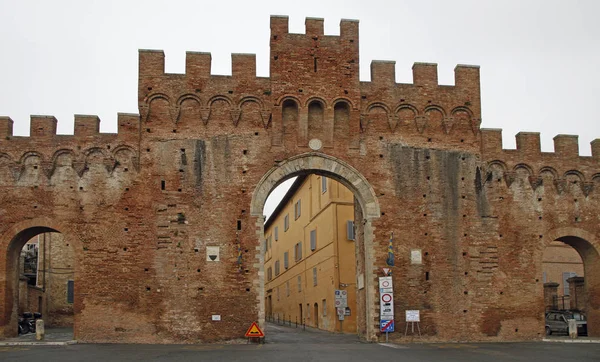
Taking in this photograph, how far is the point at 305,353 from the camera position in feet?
57.7

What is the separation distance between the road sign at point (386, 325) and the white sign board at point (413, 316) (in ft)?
1.84

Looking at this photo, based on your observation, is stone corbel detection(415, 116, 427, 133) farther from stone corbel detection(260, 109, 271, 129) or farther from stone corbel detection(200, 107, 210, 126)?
stone corbel detection(200, 107, 210, 126)

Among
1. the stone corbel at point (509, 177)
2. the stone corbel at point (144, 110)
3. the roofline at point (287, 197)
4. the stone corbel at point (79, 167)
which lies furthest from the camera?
the roofline at point (287, 197)

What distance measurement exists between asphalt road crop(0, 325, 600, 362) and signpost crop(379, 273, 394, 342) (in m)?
1.45

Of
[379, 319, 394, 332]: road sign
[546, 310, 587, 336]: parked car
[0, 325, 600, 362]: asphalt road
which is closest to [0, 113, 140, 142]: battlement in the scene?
[0, 325, 600, 362]: asphalt road

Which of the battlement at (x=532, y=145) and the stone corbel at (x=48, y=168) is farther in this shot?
the battlement at (x=532, y=145)

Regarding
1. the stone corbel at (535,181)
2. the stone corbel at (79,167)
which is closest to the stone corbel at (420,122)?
the stone corbel at (535,181)

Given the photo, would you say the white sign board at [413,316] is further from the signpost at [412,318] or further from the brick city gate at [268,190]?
the brick city gate at [268,190]

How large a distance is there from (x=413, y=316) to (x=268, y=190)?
6.43m

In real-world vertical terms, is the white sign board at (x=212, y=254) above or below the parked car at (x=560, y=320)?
above

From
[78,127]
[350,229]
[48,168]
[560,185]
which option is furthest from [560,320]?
[48,168]

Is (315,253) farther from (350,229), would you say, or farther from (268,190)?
(268,190)

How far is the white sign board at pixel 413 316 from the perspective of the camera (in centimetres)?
2253

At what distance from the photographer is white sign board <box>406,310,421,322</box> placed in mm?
22531
